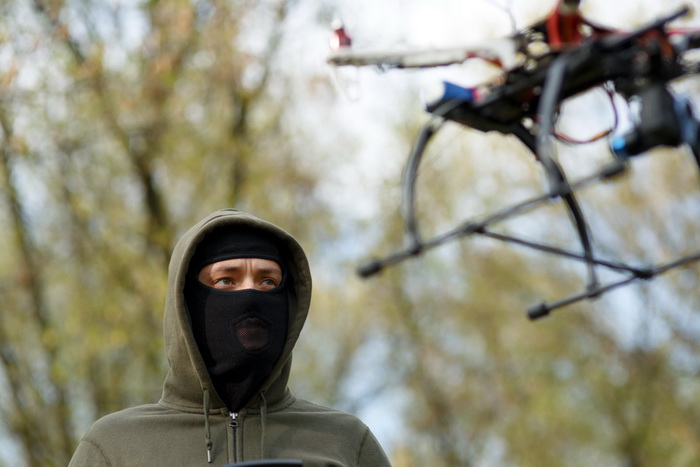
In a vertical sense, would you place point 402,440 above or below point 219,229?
below

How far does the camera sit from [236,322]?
11.8 feet

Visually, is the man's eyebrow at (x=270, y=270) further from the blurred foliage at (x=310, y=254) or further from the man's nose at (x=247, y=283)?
the blurred foliage at (x=310, y=254)

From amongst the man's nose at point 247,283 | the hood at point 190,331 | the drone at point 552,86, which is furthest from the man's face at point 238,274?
the drone at point 552,86

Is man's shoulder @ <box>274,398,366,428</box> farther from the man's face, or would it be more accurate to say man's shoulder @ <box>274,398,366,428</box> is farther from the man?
the man's face

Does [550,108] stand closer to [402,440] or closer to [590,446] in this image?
[590,446]

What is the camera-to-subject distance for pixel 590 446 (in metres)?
20.0

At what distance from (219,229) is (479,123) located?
5.04 feet

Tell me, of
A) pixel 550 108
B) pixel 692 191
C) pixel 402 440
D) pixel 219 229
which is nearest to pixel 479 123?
pixel 550 108

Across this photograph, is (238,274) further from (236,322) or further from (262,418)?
(262,418)

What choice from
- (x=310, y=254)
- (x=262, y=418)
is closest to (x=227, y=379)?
(x=262, y=418)

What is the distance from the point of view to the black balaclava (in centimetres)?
361

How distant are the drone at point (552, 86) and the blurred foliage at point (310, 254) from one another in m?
7.09

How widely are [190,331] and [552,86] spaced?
6.16ft

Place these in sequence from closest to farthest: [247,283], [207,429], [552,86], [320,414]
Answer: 1. [552,86]
2. [207,429]
3. [247,283]
4. [320,414]
